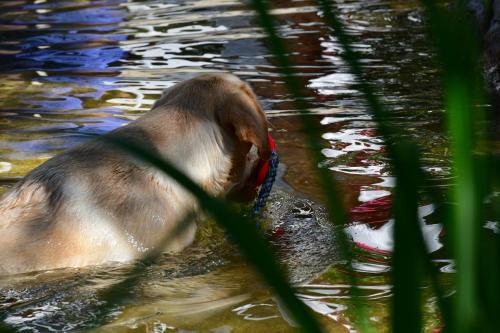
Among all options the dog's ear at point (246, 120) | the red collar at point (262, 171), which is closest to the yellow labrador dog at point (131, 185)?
the dog's ear at point (246, 120)

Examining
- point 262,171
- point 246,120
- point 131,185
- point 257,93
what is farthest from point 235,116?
point 257,93

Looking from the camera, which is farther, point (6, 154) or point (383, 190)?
point (6, 154)

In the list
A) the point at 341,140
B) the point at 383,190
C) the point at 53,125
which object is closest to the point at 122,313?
the point at 383,190

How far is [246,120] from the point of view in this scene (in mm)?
4652

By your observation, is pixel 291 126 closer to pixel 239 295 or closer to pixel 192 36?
pixel 239 295

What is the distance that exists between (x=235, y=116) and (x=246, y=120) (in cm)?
8

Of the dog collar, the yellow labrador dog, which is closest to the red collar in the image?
the dog collar

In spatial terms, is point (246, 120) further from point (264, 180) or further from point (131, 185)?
point (131, 185)

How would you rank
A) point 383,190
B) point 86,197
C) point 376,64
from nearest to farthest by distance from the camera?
point 86,197
point 383,190
point 376,64

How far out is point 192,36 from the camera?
11023mm

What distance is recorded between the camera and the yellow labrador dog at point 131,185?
13.8ft

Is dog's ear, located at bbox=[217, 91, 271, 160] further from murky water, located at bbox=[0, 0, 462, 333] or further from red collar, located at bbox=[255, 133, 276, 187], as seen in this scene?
murky water, located at bbox=[0, 0, 462, 333]

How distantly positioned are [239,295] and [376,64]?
537 centimetres

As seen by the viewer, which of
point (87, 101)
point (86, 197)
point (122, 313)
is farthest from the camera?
point (87, 101)
